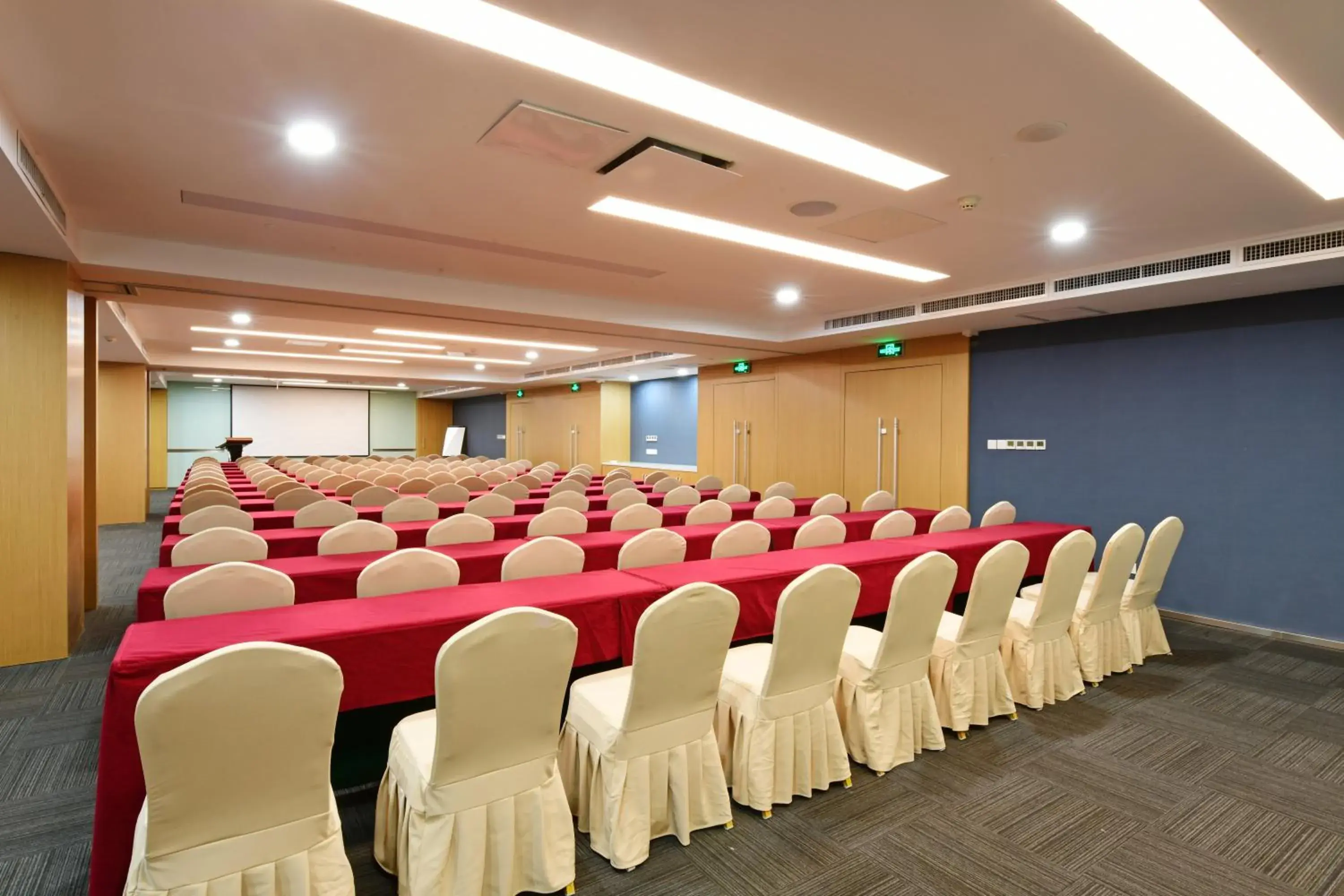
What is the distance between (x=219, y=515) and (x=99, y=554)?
548 cm

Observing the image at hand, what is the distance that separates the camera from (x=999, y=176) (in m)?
3.93

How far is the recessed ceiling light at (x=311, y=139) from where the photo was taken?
3363mm

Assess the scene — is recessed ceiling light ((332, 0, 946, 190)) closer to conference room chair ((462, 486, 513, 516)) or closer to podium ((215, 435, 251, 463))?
conference room chair ((462, 486, 513, 516))

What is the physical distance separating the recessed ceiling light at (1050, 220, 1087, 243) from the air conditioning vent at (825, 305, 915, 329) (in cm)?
247

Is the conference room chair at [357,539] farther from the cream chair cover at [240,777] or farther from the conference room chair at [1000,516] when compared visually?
the conference room chair at [1000,516]

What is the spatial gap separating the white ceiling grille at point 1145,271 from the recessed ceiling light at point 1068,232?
950 millimetres

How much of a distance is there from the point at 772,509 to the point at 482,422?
17600 mm

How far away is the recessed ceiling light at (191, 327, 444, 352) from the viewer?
1014 centimetres

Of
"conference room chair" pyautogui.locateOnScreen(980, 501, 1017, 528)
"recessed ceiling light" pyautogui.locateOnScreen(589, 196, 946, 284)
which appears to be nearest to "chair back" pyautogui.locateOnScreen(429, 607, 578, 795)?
"recessed ceiling light" pyautogui.locateOnScreen(589, 196, 946, 284)

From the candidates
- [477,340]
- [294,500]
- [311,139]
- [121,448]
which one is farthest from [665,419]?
[311,139]

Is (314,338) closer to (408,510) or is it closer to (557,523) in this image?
(408,510)

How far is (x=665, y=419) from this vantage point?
14.8m

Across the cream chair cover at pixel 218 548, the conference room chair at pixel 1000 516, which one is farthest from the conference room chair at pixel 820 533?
the cream chair cover at pixel 218 548

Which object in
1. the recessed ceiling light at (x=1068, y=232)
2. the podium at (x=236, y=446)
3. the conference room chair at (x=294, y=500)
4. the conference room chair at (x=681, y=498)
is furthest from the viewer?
the podium at (x=236, y=446)
